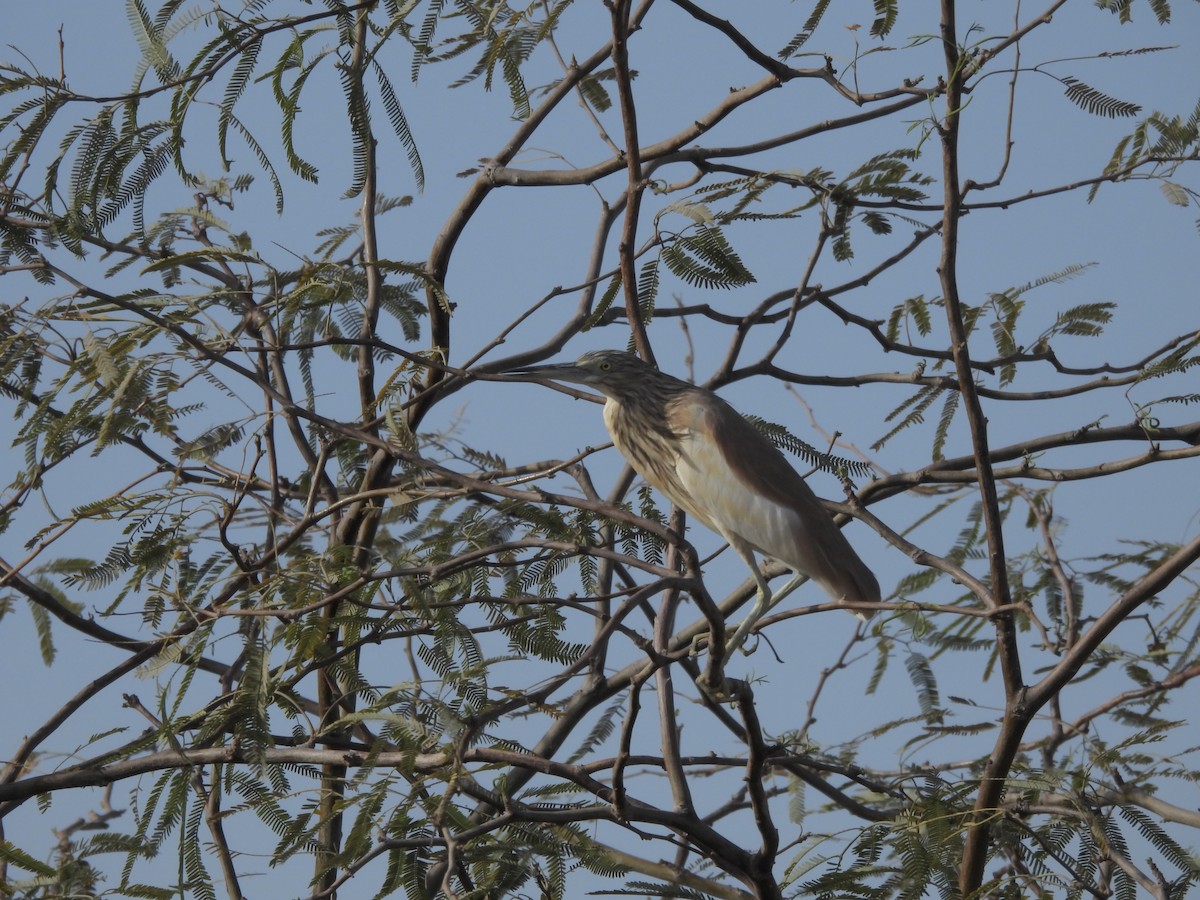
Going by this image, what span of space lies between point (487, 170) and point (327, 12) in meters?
1.09

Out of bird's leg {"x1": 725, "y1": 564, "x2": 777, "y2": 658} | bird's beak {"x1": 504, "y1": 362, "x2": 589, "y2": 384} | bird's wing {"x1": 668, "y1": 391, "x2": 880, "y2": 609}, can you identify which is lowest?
bird's leg {"x1": 725, "y1": 564, "x2": 777, "y2": 658}

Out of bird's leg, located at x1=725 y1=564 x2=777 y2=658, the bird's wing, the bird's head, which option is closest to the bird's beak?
the bird's head

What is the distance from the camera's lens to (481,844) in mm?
3070

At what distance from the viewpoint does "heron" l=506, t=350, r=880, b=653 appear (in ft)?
12.7

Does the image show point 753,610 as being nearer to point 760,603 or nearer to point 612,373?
point 760,603

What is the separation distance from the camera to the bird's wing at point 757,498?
3.86 m

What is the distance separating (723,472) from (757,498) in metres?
0.14

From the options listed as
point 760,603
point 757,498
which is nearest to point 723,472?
point 757,498

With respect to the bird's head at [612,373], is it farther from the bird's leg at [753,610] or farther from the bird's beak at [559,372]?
the bird's leg at [753,610]

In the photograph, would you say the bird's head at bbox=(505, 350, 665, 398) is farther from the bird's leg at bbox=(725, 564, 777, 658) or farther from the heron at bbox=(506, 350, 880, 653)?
the bird's leg at bbox=(725, 564, 777, 658)

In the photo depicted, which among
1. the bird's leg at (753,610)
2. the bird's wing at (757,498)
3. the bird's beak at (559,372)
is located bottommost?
the bird's leg at (753,610)

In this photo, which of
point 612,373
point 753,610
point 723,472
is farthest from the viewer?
point 612,373

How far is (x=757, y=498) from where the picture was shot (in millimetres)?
3842

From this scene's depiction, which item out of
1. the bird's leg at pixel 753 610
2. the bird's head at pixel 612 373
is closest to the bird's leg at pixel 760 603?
the bird's leg at pixel 753 610
